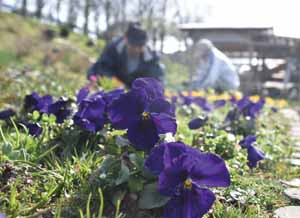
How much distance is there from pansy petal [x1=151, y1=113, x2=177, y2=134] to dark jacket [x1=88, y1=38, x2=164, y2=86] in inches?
154

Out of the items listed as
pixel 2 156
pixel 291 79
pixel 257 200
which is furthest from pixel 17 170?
pixel 291 79

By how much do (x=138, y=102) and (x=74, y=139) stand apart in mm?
613

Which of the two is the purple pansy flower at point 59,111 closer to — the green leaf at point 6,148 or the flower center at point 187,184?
the green leaf at point 6,148

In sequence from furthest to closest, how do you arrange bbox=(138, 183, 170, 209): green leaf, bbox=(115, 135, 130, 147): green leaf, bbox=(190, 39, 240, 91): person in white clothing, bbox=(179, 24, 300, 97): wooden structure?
bbox=(179, 24, 300, 97): wooden structure, bbox=(190, 39, 240, 91): person in white clothing, bbox=(115, 135, 130, 147): green leaf, bbox=(138, 183, 170, 209): green leaf

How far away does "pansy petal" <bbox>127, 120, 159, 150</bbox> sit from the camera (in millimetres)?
1568

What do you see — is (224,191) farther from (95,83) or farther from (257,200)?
(95,83)

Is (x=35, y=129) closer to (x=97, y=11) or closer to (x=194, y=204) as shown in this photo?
(x=194, y=204)

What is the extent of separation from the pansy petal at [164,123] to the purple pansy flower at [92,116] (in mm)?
490

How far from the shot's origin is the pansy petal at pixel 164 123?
1564mm

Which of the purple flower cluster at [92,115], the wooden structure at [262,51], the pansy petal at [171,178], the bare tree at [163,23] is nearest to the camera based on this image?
the pansy petal at [171,178]

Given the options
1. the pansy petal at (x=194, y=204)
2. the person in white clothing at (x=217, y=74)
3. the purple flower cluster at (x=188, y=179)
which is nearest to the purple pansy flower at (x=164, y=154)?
the purple flower cluster at (x=188, y=179)

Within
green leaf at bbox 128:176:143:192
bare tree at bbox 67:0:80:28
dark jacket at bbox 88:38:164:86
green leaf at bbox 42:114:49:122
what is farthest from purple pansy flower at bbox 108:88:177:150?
bare tree at bbox 67:0:80:28

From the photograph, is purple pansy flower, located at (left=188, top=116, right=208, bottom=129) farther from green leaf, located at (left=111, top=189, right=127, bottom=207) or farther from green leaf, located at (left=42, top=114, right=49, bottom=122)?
green leaf, located at (left=111, top=189, right=127, bottom=207)

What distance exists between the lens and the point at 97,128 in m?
2.02
